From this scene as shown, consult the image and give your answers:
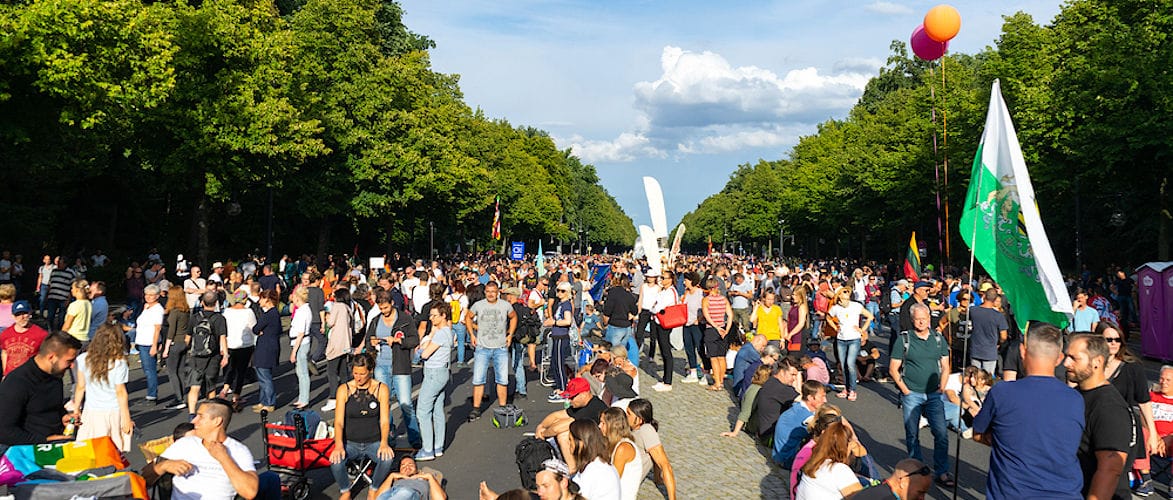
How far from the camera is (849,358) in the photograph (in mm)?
12852

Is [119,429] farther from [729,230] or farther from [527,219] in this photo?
[729,230]

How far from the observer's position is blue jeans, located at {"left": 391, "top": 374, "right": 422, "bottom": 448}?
9656 mm

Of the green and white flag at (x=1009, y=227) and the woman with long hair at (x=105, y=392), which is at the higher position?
the green and white flag at (x=1009, y=227)

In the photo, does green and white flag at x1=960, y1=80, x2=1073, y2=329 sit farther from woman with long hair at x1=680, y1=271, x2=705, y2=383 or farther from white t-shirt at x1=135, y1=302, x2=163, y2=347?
white t-shirt at x1=135, y1=302, x2=163, y2=347

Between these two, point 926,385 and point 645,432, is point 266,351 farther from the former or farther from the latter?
point 926,385

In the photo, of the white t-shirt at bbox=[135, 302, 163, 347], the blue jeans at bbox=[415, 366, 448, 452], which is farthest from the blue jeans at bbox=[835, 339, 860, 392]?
Answer: the white t-shirt at bbox=[135, 302, 163, 347]

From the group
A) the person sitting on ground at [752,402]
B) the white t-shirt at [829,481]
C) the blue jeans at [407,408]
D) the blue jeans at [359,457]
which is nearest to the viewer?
the white t-shirt at [829,481]

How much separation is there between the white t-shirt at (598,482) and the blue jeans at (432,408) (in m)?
3.45

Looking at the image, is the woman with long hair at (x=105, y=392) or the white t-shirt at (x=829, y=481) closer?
the white t-shirt at (x=829, y=481)

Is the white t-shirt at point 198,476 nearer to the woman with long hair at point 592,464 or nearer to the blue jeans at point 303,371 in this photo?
the woman with long hair at point 592,464

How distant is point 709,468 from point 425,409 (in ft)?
9.59

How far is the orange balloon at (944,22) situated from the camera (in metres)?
9.53

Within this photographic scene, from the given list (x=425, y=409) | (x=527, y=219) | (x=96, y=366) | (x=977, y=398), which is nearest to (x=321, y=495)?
(x=425, y=409)

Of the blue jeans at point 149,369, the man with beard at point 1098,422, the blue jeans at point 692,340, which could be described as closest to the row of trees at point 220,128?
the blue jeans at point 149,369
